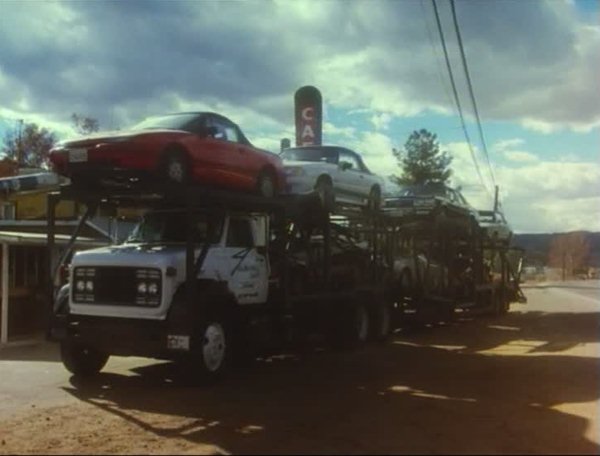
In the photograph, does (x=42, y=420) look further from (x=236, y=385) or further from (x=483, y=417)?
(x=483, y=417)

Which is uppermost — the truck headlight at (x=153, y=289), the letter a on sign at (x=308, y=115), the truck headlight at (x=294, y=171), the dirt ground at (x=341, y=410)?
the letter a on sign at (x=308, y=115)

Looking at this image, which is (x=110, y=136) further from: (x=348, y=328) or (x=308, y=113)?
(x=308, y=113)

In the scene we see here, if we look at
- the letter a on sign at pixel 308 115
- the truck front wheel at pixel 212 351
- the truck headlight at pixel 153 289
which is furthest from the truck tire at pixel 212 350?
the letter a on sign at pixel 308 115

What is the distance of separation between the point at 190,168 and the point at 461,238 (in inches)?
513

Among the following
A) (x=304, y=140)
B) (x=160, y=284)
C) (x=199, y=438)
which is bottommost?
(x=199, y=438)

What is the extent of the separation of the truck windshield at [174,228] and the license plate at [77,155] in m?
1.73

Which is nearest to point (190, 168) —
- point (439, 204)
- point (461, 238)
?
point (439, 204)

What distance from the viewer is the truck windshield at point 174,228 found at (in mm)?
11062

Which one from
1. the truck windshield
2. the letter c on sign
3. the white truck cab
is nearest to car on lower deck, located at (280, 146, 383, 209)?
the white truck cab

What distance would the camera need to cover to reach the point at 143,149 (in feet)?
32.6

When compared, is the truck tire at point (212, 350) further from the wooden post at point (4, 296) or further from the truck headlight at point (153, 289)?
the wooden post at point (4, 296)

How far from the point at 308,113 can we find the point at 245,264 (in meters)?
20.2

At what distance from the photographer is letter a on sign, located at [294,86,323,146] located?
3045cm

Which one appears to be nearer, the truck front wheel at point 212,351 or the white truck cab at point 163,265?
the truck front wheel at point 212,351
